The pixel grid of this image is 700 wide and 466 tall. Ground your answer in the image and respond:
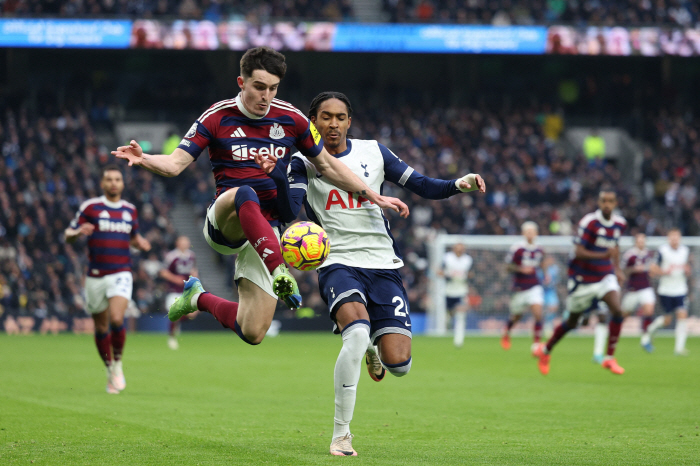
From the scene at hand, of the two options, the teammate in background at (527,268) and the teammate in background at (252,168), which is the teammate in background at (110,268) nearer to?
the teammate in background at (252,168)

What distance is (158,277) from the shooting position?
2409 cm

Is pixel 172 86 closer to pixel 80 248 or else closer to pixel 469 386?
pixel 80 248

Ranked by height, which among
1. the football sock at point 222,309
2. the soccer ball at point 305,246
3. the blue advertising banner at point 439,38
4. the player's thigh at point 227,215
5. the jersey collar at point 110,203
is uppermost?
the blue advertising banner at point 439,38

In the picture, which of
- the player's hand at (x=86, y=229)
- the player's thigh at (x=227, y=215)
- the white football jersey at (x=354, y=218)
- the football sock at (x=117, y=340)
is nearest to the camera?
the player's thigh at (x=227, y=215)

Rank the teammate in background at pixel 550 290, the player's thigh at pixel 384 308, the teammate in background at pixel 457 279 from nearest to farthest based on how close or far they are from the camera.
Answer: the player's thigh at pixel 384 308 < the teammate in background at pixel 457 279 < the teammate in background at pixel 550 290

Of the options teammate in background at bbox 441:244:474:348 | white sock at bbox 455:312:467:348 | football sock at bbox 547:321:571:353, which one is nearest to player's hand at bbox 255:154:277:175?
football sock at bbox 547:321:571:353

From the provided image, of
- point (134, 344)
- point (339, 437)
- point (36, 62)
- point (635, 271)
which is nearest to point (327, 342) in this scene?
point (134, 344)

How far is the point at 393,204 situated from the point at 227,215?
1.15 m

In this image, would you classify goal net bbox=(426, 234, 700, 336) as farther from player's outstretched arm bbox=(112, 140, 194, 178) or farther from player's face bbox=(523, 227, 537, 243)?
player's outstretched arm bbox=(112, 140, 194, 178)

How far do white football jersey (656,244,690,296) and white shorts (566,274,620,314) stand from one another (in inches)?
237

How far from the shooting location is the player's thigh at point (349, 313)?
20.4ft

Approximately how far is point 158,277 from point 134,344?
4850 mm

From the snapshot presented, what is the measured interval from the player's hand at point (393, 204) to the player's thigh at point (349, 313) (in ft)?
2.32

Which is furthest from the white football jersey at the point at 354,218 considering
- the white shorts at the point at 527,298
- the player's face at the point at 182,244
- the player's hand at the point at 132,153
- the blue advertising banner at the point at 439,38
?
the blue advertising banner at the point at 439,38
